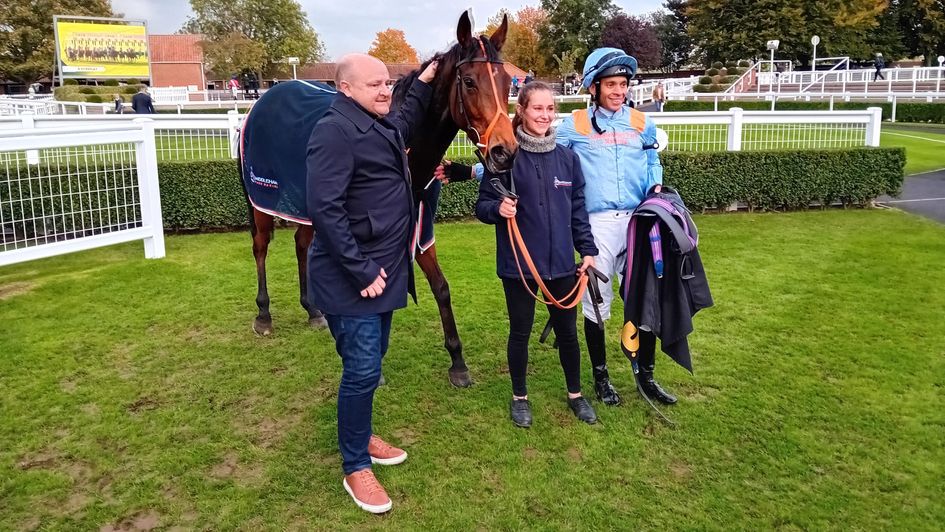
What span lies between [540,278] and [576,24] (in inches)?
2347

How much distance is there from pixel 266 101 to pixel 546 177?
249 cm

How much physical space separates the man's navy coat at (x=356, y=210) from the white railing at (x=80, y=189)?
4199mm

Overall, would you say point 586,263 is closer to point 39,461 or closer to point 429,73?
point 429,73

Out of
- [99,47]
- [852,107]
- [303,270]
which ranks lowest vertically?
[303,270]

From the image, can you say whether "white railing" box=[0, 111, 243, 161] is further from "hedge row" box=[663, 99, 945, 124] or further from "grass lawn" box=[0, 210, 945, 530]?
"hedge row" box=[663, 99, 945, 124]

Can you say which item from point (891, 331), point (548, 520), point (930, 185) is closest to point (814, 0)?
point (930, 185)

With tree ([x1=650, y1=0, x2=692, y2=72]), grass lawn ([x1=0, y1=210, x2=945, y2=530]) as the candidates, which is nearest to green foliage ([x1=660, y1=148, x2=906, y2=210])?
grass lawn ([x1=0, y1=210, x2=945, y2=530])

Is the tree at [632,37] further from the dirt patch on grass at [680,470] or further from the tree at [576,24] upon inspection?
the dirt patch on grass at [680,470]

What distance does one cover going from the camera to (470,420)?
355cm

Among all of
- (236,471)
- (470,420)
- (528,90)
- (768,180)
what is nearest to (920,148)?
(768,180)

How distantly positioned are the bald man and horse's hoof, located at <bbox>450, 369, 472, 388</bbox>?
1177mm

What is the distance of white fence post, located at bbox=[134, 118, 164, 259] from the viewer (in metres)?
6.47

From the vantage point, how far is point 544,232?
320 cm

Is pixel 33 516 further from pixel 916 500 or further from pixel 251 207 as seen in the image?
pixel 916 500
